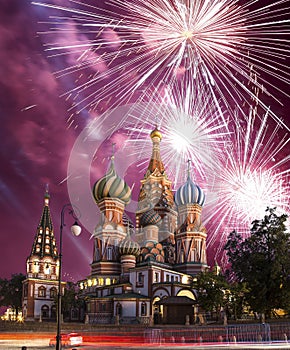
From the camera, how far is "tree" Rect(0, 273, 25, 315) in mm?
73312

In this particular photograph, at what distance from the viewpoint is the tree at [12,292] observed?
73312 mm

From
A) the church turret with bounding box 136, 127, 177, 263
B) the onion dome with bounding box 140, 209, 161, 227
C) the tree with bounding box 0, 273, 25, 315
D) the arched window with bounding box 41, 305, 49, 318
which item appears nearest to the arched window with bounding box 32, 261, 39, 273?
the tree with bounding box 0, 273, 25, 315

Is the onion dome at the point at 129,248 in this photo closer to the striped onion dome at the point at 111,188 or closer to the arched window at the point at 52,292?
the striped onion dome at the point at 111,188

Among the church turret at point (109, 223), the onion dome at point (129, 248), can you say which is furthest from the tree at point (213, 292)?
the church turret at point (109, 223)

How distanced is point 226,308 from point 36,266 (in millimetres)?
37166

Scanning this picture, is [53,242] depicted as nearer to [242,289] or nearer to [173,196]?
[173,196]

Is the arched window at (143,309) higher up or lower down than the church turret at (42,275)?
lower down

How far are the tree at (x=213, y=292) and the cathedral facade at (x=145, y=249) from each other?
24.5ft

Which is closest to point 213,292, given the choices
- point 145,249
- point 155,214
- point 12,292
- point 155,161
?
point 145,249

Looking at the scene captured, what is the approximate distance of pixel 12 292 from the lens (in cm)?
7375

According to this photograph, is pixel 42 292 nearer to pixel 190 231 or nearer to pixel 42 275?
pixel 42 275

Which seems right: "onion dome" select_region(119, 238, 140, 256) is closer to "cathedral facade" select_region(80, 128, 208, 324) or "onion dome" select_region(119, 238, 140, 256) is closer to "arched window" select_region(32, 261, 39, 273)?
"cathedral facade" select_region(80, 128, 208, 324)

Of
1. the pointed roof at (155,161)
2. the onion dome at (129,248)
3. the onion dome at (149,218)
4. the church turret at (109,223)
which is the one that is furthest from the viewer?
the pointed roof at (155,161)

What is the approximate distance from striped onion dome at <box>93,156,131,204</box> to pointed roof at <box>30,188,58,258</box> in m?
12.7
